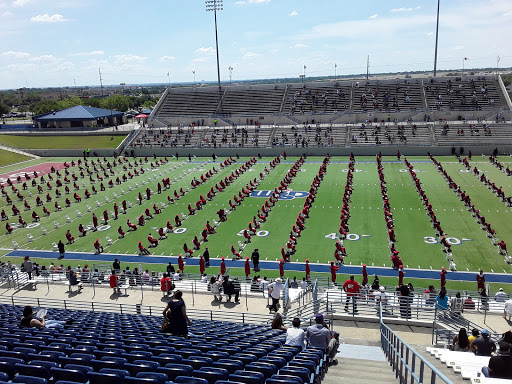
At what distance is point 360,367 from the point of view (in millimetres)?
7828

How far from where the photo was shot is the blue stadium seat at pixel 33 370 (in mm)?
5609

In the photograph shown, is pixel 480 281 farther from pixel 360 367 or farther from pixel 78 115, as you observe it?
pixel 78 115

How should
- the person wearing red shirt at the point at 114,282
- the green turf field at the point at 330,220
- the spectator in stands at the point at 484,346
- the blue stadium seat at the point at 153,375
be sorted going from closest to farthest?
the blue stadium seat at the point at 153,375 < the spectator in stands at the point at 484,346 < the person wearing red shirt at the point at 114,282 < the green turf field at the point at 330,220

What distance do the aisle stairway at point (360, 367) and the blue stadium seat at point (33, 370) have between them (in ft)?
13.7

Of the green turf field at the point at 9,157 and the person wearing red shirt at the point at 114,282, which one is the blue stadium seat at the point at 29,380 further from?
the green turf field at the point at 9,157

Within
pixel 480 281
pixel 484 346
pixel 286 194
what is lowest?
pixel 480 281

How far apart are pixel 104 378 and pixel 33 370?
115cm

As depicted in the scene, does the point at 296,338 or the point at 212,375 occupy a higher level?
the point at 212,375

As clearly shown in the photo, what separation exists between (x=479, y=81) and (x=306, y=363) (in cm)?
6713

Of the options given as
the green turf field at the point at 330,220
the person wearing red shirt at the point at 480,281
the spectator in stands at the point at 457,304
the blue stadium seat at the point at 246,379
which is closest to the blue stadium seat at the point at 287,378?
the blue stadium seat at the point at 246,379

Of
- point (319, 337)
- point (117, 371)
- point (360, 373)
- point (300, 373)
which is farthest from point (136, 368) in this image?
point (360, 373)

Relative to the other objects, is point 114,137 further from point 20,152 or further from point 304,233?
point 304,233

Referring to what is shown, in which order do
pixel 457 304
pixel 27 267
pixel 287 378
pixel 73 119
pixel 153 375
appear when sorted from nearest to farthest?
pixel 153 375, pixel 287 378, pixel 457 304, pixel 27 267, pixel 73 119

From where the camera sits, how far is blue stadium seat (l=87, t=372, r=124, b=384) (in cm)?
525
